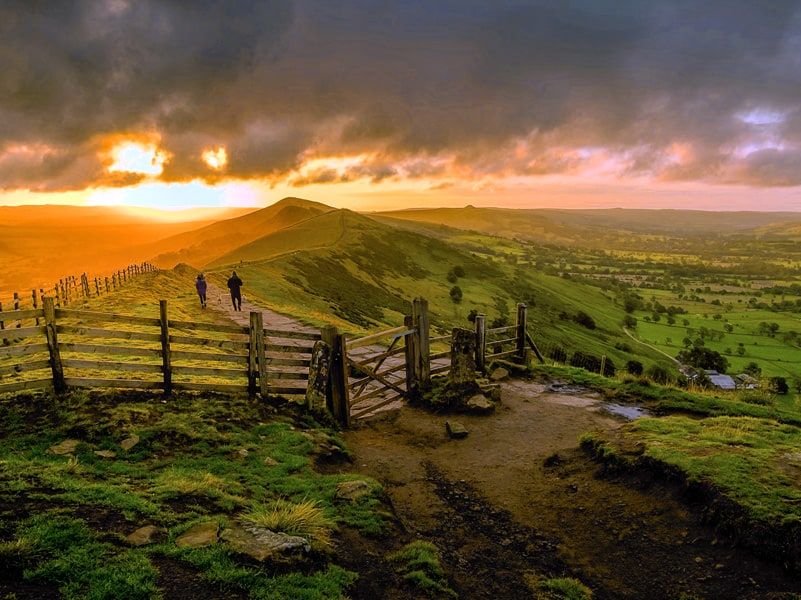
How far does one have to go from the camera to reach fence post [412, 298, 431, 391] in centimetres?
1340

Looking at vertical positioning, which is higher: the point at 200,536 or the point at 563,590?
the point at 200,536

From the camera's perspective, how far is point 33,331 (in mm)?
9078

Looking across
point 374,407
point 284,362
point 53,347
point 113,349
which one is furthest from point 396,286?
point 53,347

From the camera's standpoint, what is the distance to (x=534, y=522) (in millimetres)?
7613

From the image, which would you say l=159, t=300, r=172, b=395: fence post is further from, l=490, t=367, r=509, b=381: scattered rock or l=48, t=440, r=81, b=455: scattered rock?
l=490, t=367, r=509, b=381: scattered rock

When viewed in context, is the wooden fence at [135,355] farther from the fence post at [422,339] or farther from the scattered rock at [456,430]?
the scattered rock at [456,430]

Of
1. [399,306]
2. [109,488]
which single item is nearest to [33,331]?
[109,488]

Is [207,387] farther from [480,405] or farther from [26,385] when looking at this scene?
[480,405]

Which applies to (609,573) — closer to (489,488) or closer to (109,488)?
(489,488)

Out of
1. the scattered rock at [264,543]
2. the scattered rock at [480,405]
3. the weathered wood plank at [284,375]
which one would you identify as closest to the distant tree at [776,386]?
the scattered rock at [480,405]

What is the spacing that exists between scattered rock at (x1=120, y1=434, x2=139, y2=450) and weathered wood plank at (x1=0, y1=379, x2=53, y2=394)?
2.77 metres

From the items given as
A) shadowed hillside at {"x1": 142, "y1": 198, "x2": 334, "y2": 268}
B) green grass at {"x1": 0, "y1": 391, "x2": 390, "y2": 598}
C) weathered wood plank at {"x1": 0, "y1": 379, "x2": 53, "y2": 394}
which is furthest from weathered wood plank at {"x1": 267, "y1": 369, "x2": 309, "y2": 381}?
shadowed hillside at {"x1": 142, "y1": 198, "x2": 334, "y2": 268}

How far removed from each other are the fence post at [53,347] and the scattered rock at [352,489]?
20.5ft

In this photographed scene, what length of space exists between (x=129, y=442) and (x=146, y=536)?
3.29 metres
